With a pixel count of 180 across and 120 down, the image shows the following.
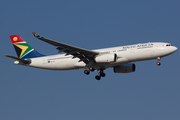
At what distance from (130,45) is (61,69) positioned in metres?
10.4

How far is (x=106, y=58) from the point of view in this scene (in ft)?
120

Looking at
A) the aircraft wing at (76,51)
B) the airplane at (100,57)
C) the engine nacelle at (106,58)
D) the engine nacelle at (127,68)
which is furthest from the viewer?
the engine nacelle at (127,68)

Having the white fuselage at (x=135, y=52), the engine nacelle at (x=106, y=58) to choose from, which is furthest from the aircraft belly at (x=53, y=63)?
the engine nacelle at (x=106, y=58)

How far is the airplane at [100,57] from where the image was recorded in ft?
120

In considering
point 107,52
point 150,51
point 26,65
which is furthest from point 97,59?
point 26,65

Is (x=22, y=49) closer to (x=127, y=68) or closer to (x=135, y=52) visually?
(x=127, y=68)

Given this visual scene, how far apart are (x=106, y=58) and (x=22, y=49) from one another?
15.2 m

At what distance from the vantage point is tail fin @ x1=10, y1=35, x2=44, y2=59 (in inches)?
1731

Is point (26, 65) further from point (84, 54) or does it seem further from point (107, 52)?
point (107, 52)

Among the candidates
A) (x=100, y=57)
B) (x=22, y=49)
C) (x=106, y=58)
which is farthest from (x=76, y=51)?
(x=22, y=49)

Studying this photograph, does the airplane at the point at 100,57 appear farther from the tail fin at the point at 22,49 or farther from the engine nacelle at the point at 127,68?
the tail fin at the point at 22,49

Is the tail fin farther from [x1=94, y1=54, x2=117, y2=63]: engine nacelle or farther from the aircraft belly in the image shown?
[x1=94, y1=54, x2=117, y2=63]: engine nacelle

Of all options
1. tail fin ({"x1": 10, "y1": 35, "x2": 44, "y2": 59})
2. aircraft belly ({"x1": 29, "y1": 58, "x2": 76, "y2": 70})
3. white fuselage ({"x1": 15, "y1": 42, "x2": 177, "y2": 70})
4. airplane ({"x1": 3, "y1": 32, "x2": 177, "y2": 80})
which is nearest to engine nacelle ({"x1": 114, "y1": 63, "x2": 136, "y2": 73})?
airplane ({"x1": 3, "y1": 32, "x2": 177, "y2": 80})

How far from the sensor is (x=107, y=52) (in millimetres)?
38094
